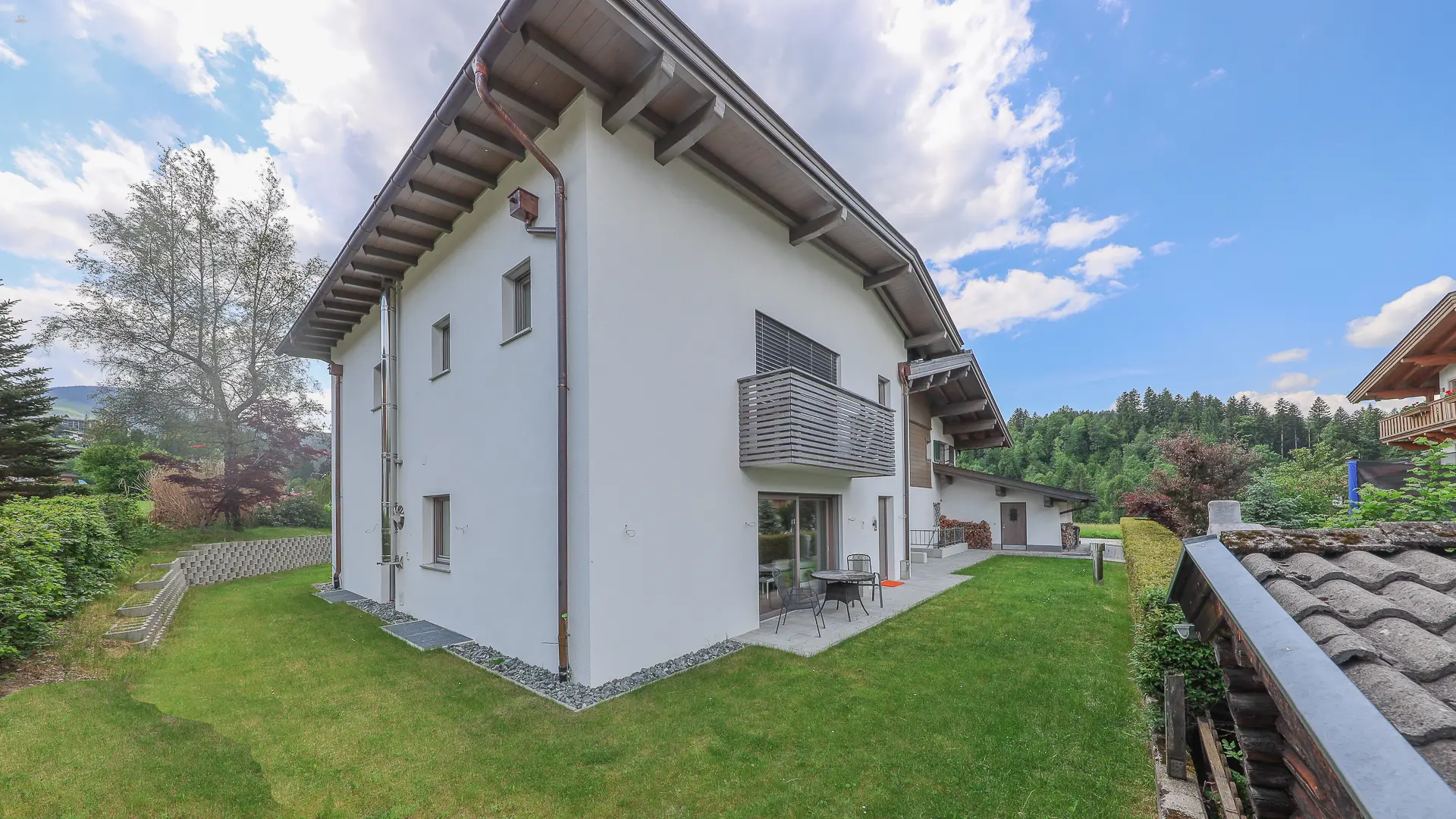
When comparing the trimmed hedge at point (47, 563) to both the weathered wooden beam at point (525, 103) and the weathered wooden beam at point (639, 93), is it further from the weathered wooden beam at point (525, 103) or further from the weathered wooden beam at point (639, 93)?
the weathered wooden beam at point (639, 93)

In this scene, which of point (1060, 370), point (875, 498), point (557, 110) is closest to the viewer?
point (557, 110)

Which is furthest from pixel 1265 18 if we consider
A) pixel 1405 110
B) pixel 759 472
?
pixel 759 472

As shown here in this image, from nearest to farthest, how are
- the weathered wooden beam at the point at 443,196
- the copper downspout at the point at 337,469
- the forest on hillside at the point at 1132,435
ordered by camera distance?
1. the weathered wooden beam at the point at 443,196
2. the copper downspout at the point at 337,469
3. the forest on hillside at the point at 1132,435

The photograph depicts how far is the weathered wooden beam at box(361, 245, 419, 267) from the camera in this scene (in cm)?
952

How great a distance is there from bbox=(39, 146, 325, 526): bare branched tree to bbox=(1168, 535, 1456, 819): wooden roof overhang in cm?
2386

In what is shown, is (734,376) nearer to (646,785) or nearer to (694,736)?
(694,736)

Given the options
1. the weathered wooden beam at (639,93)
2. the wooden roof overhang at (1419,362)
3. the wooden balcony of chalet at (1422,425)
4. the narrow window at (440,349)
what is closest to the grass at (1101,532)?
the wooden balcony of chalet at (1422,425)

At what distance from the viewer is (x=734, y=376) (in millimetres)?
8273

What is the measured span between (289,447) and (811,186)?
20.7m

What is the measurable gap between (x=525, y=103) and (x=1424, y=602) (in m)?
7.65

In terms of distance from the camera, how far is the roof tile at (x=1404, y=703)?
2.86 ft

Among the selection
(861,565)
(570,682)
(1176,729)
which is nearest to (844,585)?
(861,565)

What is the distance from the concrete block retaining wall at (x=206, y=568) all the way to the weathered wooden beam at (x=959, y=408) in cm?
1830

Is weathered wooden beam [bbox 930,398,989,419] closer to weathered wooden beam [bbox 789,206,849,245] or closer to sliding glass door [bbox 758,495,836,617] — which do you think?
sliding glass door [bbox 758,495,836,617]
